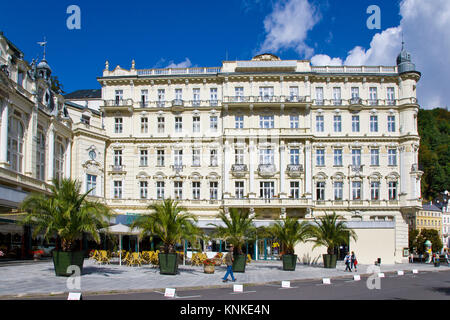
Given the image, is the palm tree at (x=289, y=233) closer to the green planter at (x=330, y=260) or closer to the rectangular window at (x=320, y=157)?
the green planter at (x=330, y=260)

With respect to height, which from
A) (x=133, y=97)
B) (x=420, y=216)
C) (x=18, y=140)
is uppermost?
(x=133, y=97)

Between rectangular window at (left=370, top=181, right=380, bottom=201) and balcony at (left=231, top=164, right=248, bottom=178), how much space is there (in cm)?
1441

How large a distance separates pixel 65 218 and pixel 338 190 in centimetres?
3567

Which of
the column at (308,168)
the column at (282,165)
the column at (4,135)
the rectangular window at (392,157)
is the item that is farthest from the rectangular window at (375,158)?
the column at (4,135)

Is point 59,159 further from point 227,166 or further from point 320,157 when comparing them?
point 320,157

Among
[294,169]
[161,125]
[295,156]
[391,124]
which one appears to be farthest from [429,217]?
[161,125]

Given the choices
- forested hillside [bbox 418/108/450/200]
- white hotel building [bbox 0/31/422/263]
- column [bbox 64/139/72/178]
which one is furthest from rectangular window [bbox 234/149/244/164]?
forested hillside [bbox 418/108/450/200]

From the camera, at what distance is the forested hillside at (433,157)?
3937 inches

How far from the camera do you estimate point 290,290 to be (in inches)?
834

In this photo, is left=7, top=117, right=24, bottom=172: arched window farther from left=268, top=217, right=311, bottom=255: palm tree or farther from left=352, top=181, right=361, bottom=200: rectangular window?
left=352, top=181, right=361, bottom=200: rectangular window

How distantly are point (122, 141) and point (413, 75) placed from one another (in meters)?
34.0
